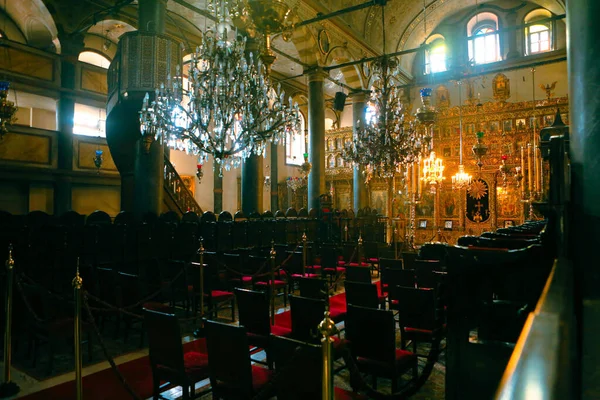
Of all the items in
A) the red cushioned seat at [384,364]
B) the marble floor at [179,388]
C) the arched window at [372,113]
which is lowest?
the marble floor at [179,388]

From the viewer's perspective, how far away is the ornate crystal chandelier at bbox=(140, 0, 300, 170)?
250 inches

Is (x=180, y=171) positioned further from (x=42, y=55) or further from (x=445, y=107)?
(x=445, y=107)

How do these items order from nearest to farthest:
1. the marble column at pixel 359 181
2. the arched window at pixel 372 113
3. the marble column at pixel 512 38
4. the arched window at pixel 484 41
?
the arched window at pixel 372 113 → the marble column at pixel 359 181 → the marble column at pixel 512 38 → the arched window at pixel 484 41

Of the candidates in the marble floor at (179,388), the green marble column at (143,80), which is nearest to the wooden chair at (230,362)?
the marble floor at (179,388)

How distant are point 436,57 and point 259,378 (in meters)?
20.0

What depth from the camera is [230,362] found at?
8.73 ft

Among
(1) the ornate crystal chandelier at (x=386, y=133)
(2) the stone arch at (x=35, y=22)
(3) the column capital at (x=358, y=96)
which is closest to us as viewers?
→ (1) the ornate crystal chandelier at (x=386, y=133)

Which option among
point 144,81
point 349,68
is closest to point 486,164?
point 349,68

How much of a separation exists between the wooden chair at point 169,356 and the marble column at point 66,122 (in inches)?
432

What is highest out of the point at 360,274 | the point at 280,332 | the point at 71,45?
the point at 71,45

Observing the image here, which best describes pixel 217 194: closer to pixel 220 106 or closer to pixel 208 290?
pixel 220 106

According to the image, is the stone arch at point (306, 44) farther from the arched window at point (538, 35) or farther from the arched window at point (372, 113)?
the arched window at point (538, 35)

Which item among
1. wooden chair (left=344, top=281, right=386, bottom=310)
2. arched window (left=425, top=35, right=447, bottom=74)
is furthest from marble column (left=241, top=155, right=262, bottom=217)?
arched window (left=425, top=35, right=447, bottom=74)

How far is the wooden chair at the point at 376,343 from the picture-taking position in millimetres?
3137
